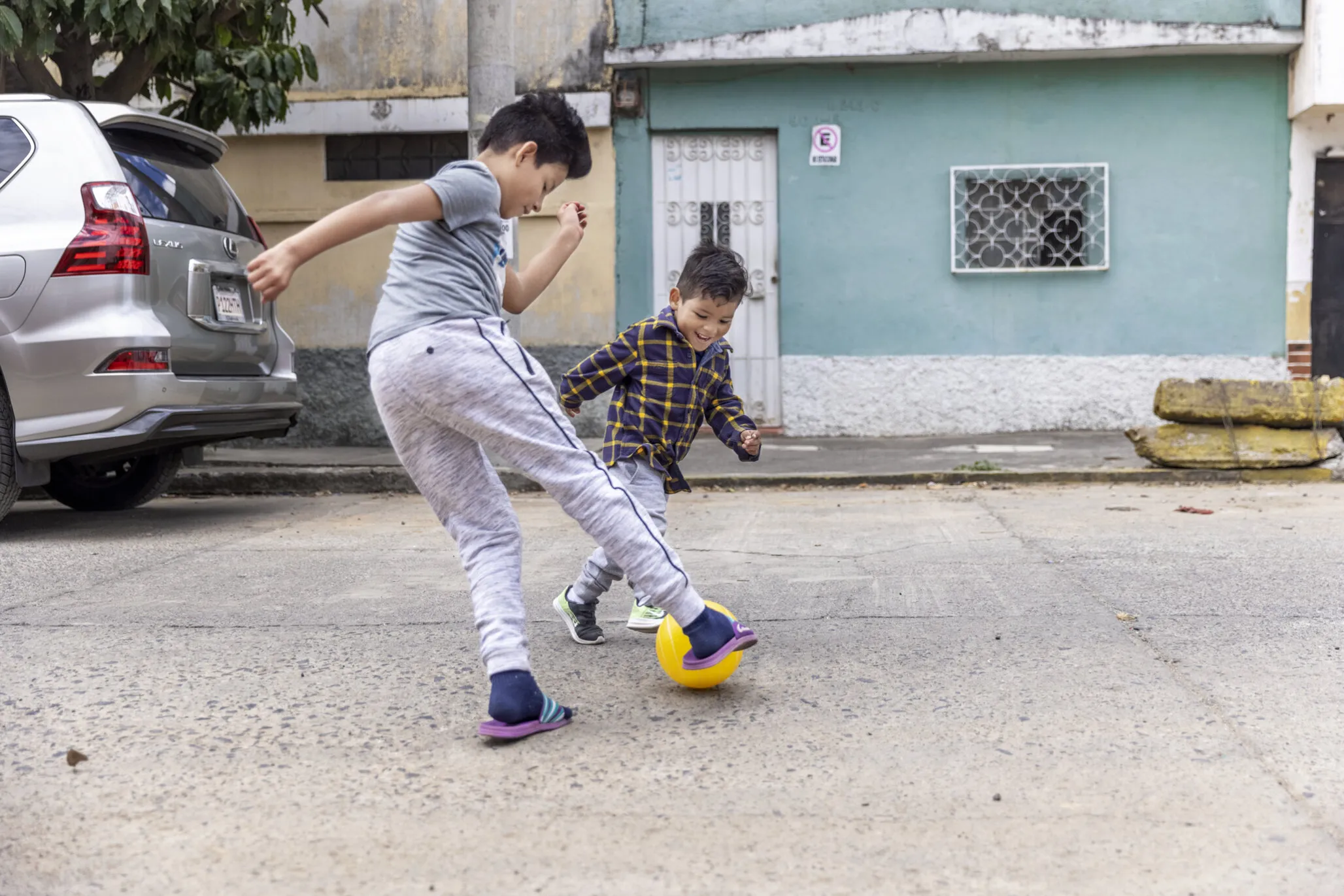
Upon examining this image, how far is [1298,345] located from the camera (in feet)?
36.7

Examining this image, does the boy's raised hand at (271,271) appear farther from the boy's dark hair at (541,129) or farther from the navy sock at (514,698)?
the navy sock at (514,698)

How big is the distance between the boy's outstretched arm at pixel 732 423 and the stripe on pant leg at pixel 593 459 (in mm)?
740

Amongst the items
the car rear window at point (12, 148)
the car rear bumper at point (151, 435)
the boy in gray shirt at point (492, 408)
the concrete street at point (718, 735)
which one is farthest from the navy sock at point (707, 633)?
the car rear window at point (12, 148)

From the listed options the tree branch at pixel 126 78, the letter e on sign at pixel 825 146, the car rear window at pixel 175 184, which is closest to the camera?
the car rear window at pixel 175 184

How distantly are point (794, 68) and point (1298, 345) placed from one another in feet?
15.9

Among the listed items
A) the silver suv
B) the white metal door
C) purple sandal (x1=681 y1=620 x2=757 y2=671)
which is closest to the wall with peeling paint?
the white metal door

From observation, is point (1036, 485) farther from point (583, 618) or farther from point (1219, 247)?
point (583, 618)

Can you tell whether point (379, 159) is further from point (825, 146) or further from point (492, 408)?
point (492, 408)

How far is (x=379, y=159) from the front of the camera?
1167cm

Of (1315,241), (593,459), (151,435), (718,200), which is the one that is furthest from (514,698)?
(1315,241)

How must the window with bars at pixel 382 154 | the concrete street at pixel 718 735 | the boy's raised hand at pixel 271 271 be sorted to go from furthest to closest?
the window with bars at pixel 382 154 → the boy's raised hand at pixel 271 271 → the concrete street at pixel 718 735

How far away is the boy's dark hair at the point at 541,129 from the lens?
3.09 metres

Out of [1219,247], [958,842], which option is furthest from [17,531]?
[1219,247]

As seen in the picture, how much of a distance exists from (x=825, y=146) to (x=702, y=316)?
7.79m
